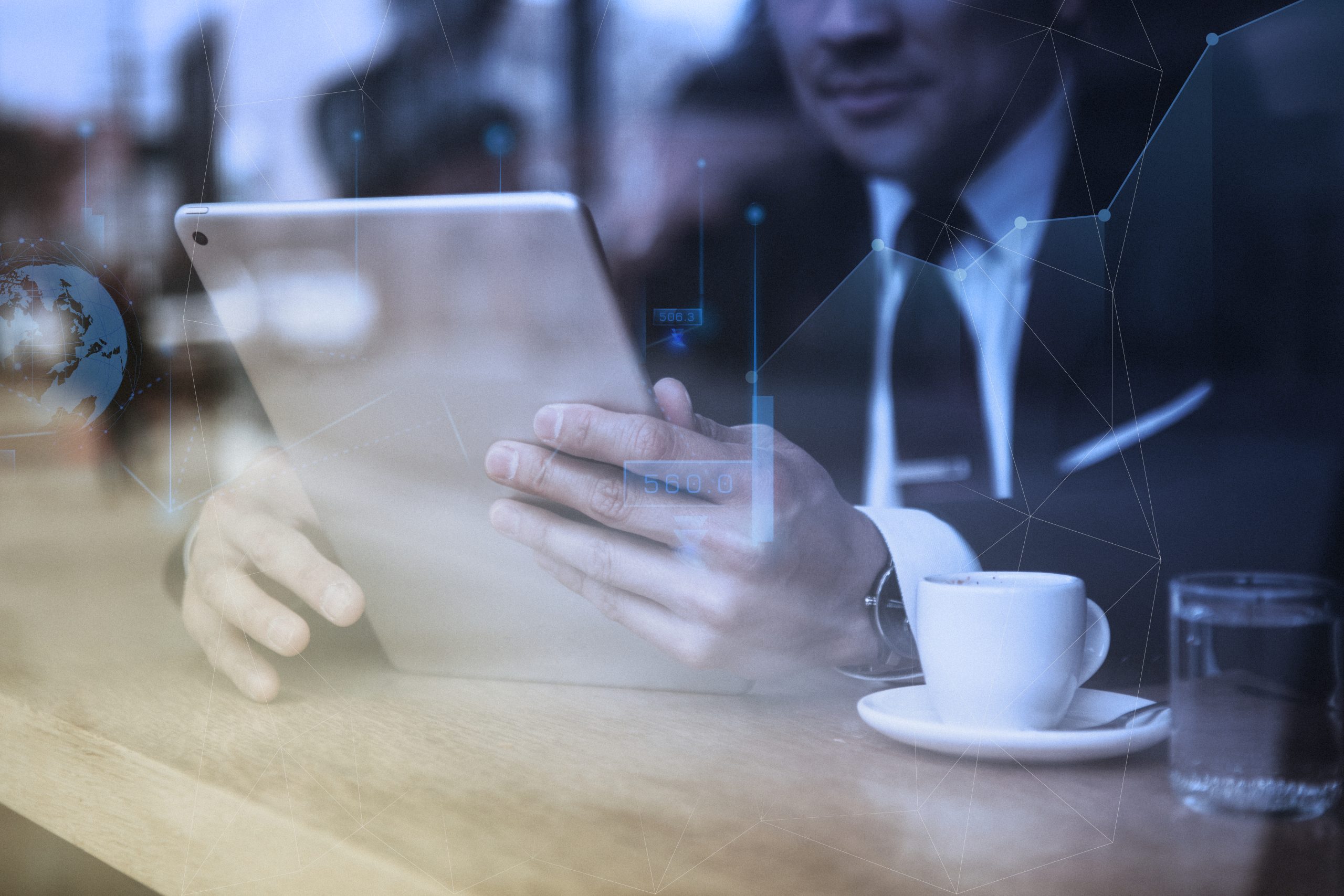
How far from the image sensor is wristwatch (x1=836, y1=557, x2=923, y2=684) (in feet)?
1.03

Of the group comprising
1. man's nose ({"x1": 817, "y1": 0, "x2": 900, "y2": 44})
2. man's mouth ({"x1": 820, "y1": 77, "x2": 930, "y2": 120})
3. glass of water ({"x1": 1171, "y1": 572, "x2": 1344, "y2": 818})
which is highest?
man's nose ({"x1": 817, "y1": 0, "x2": 900, "y2": 44})

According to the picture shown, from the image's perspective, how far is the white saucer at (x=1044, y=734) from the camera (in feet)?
0.78

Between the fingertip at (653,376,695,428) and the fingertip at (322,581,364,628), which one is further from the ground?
the fingertip at (653,376,695,428)

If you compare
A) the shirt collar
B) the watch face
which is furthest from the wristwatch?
the shirt collar

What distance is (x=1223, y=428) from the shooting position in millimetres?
260

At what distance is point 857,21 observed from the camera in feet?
1.09

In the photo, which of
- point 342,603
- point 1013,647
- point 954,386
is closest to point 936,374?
point 954,386

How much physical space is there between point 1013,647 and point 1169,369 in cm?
10

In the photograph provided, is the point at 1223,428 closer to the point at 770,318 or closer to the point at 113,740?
the point at 770,318

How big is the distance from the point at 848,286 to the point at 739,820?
22 centimetres

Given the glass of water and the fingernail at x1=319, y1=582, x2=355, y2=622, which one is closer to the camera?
the glass of water

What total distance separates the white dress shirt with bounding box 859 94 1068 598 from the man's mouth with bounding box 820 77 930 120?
1.0 inches

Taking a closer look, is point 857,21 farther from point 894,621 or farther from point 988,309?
point 894,621

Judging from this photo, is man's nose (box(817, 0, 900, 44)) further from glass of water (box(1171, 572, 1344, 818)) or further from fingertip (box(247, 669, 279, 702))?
Answer: fingertip (box(247, 669, 279, 702))
